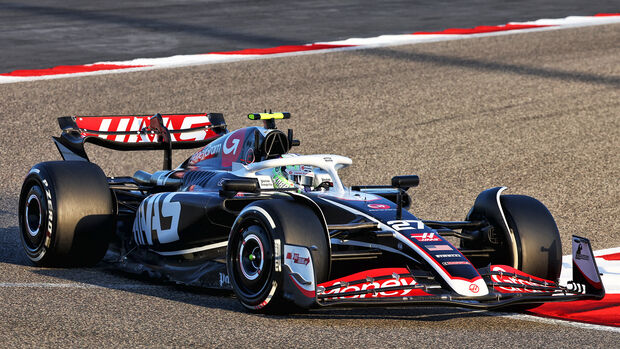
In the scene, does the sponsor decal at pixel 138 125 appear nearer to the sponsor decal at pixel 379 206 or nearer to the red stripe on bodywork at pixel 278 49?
the sponsor decal at pixel 379 206

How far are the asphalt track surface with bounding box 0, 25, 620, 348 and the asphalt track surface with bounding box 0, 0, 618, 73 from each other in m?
1.39

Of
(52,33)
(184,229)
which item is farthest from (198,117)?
(52,33)

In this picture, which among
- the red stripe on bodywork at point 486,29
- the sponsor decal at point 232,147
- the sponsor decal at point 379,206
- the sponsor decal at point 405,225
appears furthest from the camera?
the red stripe on bodywork at point 486,29

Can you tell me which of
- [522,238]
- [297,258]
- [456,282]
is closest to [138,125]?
[297,258]

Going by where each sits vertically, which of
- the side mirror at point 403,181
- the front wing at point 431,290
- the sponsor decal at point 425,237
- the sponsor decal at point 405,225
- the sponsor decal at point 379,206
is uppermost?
the side mirror at point 403,181

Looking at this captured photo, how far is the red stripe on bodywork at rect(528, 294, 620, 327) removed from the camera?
686 cm

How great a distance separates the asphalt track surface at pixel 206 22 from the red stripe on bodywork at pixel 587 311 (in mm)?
11456

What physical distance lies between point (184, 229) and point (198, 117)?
2490 mm

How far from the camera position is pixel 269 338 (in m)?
5.98

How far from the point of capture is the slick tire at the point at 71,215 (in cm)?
802

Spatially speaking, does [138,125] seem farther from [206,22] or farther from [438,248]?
[206,22]

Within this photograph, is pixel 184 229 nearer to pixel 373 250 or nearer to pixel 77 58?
pixel 373 250

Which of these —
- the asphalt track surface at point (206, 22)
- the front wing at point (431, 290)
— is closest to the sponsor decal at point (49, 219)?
the front wing at point (431, 290)

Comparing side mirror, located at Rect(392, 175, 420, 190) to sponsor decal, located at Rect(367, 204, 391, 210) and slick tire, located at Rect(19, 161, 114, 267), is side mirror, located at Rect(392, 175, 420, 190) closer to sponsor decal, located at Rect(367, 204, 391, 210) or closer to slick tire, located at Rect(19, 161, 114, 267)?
sponsor decal, located at Rect(367, 204, 391, 210)
